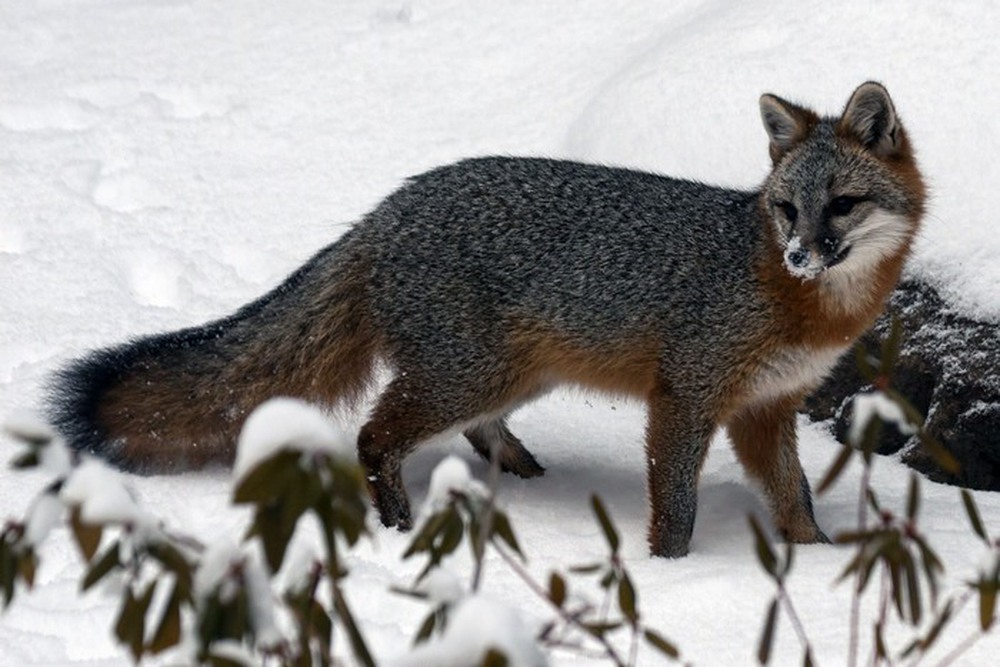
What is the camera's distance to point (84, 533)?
1.96 m

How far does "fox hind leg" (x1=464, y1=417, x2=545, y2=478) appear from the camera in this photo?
21.1 ft

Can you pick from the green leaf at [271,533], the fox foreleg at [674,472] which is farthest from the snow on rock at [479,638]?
the fox foreleg at [674,472]

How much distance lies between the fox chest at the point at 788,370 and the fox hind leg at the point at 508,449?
112 centimetres

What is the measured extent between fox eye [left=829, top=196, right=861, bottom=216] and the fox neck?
8.1 inches

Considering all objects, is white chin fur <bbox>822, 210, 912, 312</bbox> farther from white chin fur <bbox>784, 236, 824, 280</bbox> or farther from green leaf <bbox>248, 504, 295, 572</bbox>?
green leaf <bbox>248, 504, 295, 572</bbox>

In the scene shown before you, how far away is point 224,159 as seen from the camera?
29.4ft

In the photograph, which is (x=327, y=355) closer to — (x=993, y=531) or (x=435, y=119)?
(x=993, y=531)

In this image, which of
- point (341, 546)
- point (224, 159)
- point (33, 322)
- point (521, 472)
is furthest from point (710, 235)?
point (224, 159)

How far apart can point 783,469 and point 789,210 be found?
1155mm

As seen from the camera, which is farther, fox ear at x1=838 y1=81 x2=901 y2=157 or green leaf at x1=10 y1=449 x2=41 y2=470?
fox ear at x1=838 y1=81 x2=901 y2=157

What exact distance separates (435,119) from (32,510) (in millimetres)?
7566

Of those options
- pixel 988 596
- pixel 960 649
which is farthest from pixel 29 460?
pixel 960 649

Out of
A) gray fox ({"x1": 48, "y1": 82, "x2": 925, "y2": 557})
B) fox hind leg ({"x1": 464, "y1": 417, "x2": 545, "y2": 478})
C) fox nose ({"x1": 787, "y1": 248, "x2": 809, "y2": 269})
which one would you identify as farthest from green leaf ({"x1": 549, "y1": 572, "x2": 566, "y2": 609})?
fox hind leg ({"x1": 464, "y1": 417, "x2": 545, "y2": 478})

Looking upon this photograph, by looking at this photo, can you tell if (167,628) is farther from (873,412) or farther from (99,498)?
(873,412)
